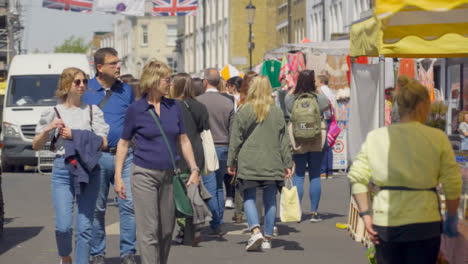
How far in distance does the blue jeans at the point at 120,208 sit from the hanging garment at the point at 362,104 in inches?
103

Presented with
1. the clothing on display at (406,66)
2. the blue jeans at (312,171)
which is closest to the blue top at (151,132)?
the blue jeans at (312,171)

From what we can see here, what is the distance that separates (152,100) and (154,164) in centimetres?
50

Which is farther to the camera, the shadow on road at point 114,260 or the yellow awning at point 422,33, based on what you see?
the shadow on road at point 114,260

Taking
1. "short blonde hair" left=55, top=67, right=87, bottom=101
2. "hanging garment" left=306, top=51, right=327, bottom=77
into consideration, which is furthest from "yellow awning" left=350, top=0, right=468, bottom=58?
"hanging garment" left=306, top=51, right=327, bottom=77

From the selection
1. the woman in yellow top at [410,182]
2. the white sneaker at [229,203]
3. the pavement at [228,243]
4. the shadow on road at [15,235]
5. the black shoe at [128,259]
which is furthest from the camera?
the white sneaker at [229,203]

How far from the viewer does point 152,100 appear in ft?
25.3

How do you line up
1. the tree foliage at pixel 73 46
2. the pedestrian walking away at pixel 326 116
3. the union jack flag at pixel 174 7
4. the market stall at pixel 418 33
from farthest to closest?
the tree foliage at pixel 73 46, the union jack flag at pixel 174 7, the pedestrian walking away at pixel 326 116, the market stall at pixel 418 33

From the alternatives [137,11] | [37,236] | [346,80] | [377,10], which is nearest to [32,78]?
[137,11]

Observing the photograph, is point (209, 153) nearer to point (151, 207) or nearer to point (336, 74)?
point (151, 207)

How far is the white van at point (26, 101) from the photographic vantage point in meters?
23.3

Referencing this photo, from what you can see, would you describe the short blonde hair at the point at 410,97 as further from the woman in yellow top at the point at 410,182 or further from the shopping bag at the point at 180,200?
the shopping bag at the point at 180,200

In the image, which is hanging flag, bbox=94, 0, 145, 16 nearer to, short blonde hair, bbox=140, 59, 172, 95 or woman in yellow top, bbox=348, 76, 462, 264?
short blonde hair, bbox=140, 59, 172, 95

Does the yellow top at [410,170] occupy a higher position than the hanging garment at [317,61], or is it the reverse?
→ the hanging garment at [317,61]

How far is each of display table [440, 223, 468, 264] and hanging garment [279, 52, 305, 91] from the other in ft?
56.8
